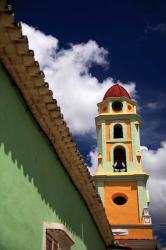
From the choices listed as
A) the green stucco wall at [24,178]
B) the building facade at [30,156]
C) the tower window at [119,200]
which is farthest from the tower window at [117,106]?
the green stucco wall at [24,178]

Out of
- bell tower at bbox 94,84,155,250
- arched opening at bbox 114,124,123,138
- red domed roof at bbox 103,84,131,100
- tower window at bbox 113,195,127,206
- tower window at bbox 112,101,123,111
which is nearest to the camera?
bell tower at bbox 94,84,155,250

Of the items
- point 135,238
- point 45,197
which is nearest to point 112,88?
point 135,238

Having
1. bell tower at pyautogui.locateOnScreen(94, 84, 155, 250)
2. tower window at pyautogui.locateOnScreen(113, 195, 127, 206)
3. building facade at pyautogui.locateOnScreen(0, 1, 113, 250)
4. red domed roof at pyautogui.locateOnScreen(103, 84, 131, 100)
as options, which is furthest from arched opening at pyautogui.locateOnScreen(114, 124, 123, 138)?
building facade at pyautogui.locateOnScreen(0, 1, 113, 250)

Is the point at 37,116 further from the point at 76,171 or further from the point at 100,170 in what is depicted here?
the point at 100,170

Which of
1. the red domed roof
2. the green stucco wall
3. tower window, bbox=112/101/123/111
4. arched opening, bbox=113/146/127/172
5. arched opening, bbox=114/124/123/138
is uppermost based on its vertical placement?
the red domed roof

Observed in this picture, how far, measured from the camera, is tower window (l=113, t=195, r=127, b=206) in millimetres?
23717

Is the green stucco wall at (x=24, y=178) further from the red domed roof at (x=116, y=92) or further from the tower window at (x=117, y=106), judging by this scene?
the red domed roof at (x=116, y=92)

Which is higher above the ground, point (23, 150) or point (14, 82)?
point (14, 82)

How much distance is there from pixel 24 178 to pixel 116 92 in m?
23.2

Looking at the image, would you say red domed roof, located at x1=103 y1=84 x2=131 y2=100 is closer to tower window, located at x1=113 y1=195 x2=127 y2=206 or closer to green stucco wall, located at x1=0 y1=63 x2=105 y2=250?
tower window, located at x1=113 y1=195 x2=127 y2=206

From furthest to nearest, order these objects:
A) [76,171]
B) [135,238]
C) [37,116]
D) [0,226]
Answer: [135,238], [76,171], [37,116], [0,226]

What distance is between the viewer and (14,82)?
5129 millimetres

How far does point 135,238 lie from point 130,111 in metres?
8.51

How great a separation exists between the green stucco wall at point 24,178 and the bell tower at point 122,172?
15708mm
